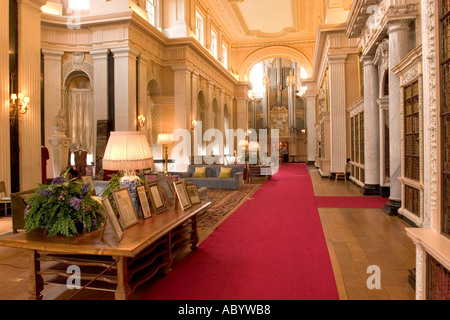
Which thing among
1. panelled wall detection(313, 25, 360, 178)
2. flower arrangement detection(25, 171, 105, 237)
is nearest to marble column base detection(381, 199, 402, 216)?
flower arrangement detection(25, 171, 105, 237)

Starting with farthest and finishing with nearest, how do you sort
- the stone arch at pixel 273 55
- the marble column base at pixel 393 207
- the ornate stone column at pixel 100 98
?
the stone arch at pixel 273 55, the ornate stone column at pixel 100 98, the marble column base at pixel 393 207

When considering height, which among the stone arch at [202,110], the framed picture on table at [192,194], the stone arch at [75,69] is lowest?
the framed picture on table at [192,194]

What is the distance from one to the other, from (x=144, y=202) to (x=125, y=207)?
387mm

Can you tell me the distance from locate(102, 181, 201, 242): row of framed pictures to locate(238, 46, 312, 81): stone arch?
20.4m

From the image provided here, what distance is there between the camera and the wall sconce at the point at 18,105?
6645 mm

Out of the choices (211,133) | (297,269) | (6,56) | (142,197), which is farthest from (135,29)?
(297,269)

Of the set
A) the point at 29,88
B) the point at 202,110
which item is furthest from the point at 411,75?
the point at 202,110

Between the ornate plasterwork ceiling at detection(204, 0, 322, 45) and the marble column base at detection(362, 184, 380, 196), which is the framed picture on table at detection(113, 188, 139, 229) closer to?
the marble column base at detection(362, 184, 380, 196)

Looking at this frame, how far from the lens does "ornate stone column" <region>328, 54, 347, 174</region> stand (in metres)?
11.9

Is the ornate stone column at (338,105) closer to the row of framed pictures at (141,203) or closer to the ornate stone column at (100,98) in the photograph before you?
the ornate stone column at (100,98)

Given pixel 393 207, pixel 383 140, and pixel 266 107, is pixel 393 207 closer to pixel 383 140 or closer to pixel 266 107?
pixel 383 140

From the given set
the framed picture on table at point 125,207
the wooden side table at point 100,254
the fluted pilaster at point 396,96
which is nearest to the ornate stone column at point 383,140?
the fluted pilaster at point 396,96

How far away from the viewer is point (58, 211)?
2713 mm

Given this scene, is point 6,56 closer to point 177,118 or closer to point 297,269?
point 297,269
